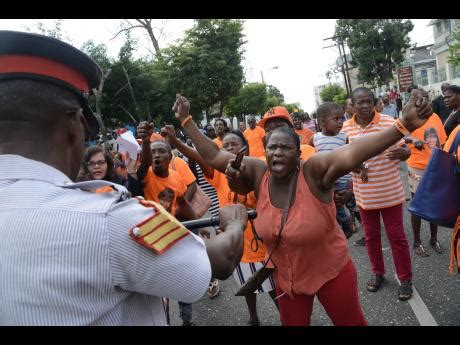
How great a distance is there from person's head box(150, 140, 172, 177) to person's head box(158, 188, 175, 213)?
0.62ft

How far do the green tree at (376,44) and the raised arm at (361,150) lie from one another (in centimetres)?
3527

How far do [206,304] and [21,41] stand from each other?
3.65m

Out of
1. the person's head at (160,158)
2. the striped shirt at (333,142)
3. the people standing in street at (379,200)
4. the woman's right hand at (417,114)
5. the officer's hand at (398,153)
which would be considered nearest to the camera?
the woman's right hand at (417,114)

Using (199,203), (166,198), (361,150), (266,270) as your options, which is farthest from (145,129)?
(361,150)

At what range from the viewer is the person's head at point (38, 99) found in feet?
3.51

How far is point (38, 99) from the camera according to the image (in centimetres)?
108

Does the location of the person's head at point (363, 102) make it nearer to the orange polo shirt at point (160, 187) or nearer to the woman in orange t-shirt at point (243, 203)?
the woman in orange t-shirt at point (243, 203)

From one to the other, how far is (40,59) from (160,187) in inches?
106

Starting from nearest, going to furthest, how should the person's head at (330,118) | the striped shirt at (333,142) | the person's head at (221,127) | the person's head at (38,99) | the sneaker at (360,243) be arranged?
the person's head at (38,99)
the striped shirt at (333,142)
the person's head at (330,118)
the sneaker at (360,243)
the person's head at (221,127)

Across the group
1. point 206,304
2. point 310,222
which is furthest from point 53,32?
point 310,222

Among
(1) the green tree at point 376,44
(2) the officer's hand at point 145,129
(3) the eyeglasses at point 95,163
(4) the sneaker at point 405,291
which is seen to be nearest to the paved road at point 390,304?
(4) the sneaker at point 405,291

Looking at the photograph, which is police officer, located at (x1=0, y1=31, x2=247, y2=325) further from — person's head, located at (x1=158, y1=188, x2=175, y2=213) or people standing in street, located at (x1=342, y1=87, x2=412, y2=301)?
people standing in street, located at (x1=342, y1=87, x2=412, y2=301)

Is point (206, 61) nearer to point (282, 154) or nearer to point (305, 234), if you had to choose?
point (282, 154)
